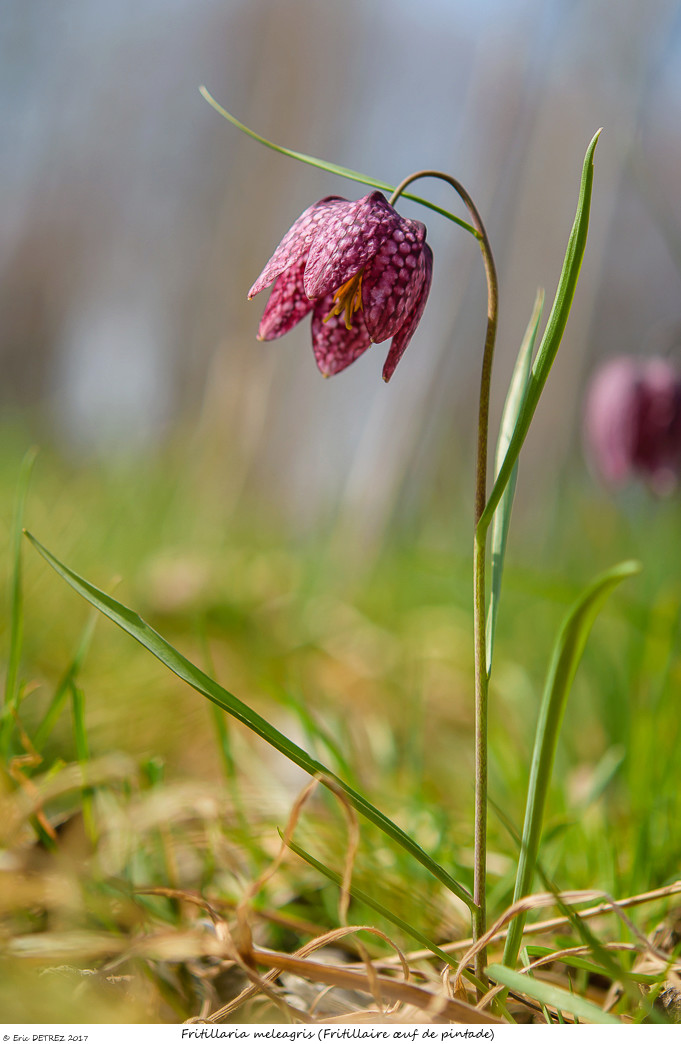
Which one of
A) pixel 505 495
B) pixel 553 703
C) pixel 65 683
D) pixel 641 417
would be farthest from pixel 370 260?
pixel 641 417

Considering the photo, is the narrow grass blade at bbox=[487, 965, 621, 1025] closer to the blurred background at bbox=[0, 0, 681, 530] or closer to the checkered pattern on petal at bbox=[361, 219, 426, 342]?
the checkered pattern on petal at bbox=[361, 219, 426, 342]

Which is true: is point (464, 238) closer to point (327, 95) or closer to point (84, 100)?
point (327, 95)

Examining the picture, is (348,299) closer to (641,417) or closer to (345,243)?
(345,243)

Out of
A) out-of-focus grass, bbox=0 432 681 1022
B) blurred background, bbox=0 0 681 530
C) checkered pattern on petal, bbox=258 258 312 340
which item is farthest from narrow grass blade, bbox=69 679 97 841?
blurred background, bbox=0 0 681 530

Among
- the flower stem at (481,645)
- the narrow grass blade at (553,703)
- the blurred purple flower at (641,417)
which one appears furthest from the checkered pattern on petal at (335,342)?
the blurred purple flower at (641,417)

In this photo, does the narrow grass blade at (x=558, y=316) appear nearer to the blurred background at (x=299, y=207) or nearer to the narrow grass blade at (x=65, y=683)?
the narrow grass blade at (x=65, y=683)

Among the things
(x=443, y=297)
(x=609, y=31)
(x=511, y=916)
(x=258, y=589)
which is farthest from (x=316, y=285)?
(x=443, y=297)
